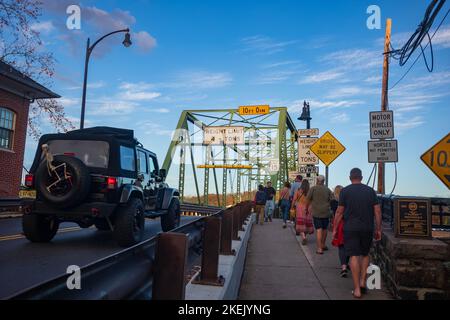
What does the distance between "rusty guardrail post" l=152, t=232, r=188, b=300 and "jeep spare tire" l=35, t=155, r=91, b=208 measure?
4.59 metres

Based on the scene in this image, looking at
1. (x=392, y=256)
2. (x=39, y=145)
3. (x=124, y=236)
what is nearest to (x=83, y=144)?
(x=39, y=145)

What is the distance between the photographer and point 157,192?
393 inches

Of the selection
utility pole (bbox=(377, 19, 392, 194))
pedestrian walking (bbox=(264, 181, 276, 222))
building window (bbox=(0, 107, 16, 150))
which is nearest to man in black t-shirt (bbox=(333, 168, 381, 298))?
utility pole (bbox=(377, 19, 392, 194))

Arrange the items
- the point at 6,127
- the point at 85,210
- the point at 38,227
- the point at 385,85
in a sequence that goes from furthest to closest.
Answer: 1. the point at 6,127
2. the point at 385,85
3. the point at 38,227
4. the point at 85,210

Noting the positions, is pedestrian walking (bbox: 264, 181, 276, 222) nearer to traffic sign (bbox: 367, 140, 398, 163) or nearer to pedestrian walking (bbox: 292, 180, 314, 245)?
pedestrian walking (bbox: 292, 180, 314, 245)

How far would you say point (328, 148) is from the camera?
12.4m

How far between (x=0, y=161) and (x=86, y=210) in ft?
45.5

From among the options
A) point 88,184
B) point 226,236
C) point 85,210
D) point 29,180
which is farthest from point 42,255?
point 226,236

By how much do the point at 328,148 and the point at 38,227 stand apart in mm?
9056

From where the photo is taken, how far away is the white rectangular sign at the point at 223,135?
30172mm

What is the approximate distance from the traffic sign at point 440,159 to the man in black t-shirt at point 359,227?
1.88 meters

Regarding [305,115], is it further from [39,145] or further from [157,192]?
[39,145]

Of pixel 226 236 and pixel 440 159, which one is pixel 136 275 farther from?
pixel 440 159

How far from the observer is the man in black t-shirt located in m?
5.39
